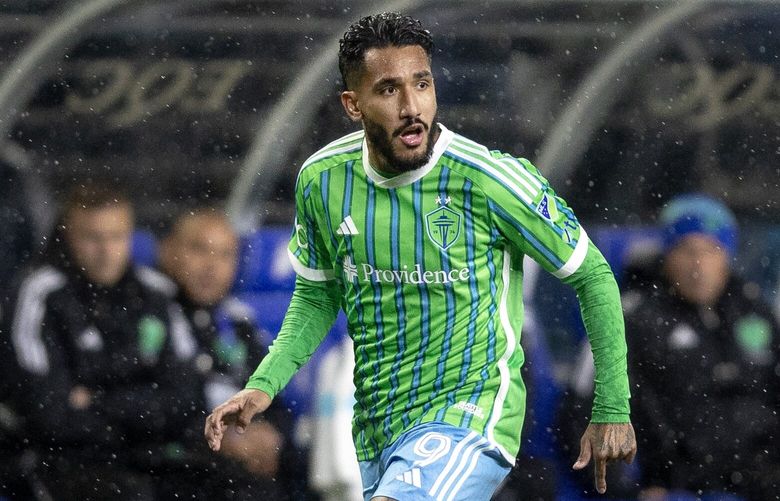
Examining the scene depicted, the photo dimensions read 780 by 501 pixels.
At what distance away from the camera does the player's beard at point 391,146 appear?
12.0ft

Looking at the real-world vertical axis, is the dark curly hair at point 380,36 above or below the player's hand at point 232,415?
above

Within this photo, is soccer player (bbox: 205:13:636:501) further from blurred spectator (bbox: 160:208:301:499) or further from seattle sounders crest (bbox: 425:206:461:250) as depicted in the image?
blurred spectator (bbox: 160:208:301:499)

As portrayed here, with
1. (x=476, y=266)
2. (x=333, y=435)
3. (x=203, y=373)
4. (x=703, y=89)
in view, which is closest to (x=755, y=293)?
(x=703, y=89)

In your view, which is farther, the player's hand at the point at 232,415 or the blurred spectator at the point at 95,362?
the blurred spectator at the point at 95,362

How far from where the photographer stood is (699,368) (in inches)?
232

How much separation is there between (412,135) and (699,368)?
261 centimetres

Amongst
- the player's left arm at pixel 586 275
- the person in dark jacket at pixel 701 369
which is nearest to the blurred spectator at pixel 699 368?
the person in dark jacket at pixel 701 369

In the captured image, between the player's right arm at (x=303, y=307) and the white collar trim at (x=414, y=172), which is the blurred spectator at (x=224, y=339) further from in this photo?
the white collar trim at (x=414, y=172)

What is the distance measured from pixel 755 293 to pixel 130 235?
2329mm

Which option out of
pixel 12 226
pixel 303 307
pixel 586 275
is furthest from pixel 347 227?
pixel 12 226

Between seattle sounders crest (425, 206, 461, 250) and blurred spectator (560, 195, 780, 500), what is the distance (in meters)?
2.31

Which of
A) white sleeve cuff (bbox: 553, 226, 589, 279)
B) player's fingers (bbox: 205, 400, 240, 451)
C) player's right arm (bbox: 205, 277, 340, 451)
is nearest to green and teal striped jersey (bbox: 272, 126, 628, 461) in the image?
white sleeve cuff (bbox: 553, 226, 589, 279)

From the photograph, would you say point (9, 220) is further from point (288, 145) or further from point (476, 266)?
point (476, 266)

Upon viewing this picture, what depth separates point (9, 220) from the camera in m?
5.91
